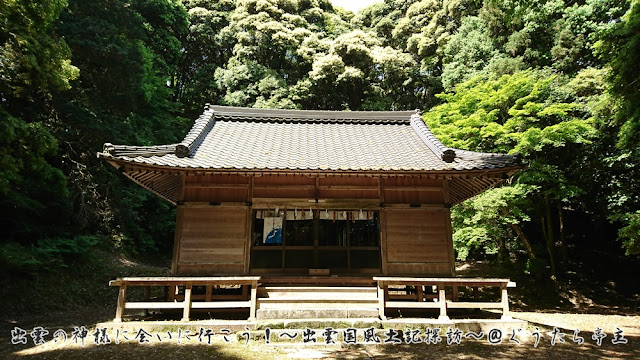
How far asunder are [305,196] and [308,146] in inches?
80.8

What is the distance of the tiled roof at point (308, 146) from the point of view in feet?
27.8

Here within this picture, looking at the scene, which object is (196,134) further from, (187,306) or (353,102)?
(353,102)

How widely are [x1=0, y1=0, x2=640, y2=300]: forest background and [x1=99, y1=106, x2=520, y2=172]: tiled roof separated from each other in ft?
11.6

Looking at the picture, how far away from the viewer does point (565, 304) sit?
1608 centimetres

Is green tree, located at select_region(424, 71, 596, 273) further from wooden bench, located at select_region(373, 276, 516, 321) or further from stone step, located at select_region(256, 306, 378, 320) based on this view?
stone step, located at select_region(256, 306, 378, 320)

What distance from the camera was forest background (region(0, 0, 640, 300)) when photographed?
10781mm

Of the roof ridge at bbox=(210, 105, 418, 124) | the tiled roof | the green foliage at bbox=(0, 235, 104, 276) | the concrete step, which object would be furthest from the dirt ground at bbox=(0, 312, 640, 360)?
the roof ridge at bbox=(210, 105, 418, 124)

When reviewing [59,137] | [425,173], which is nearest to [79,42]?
[59,137]

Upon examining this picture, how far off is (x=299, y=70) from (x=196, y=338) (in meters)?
27.0

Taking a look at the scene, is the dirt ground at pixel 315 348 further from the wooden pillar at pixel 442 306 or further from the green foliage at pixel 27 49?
the green foliage at pixel 27 49

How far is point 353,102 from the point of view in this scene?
29.6 metres

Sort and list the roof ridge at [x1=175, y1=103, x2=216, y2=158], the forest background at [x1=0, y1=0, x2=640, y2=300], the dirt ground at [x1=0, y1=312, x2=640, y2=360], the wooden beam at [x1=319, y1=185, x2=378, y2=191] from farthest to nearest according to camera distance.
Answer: the forest background at [x1=0, y1=0, x2=640, y2=300], the wooden beam at [x1=319, y1=185, x2=378, y2=191], the roof ridge at [x1=175, y1=103, x2=216, y2=158], the dirt ground at [x1=0, y1=312, x2=640, y2=360]

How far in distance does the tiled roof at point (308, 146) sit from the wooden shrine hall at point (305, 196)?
5 centimetres

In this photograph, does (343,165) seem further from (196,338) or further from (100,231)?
(100,231)
